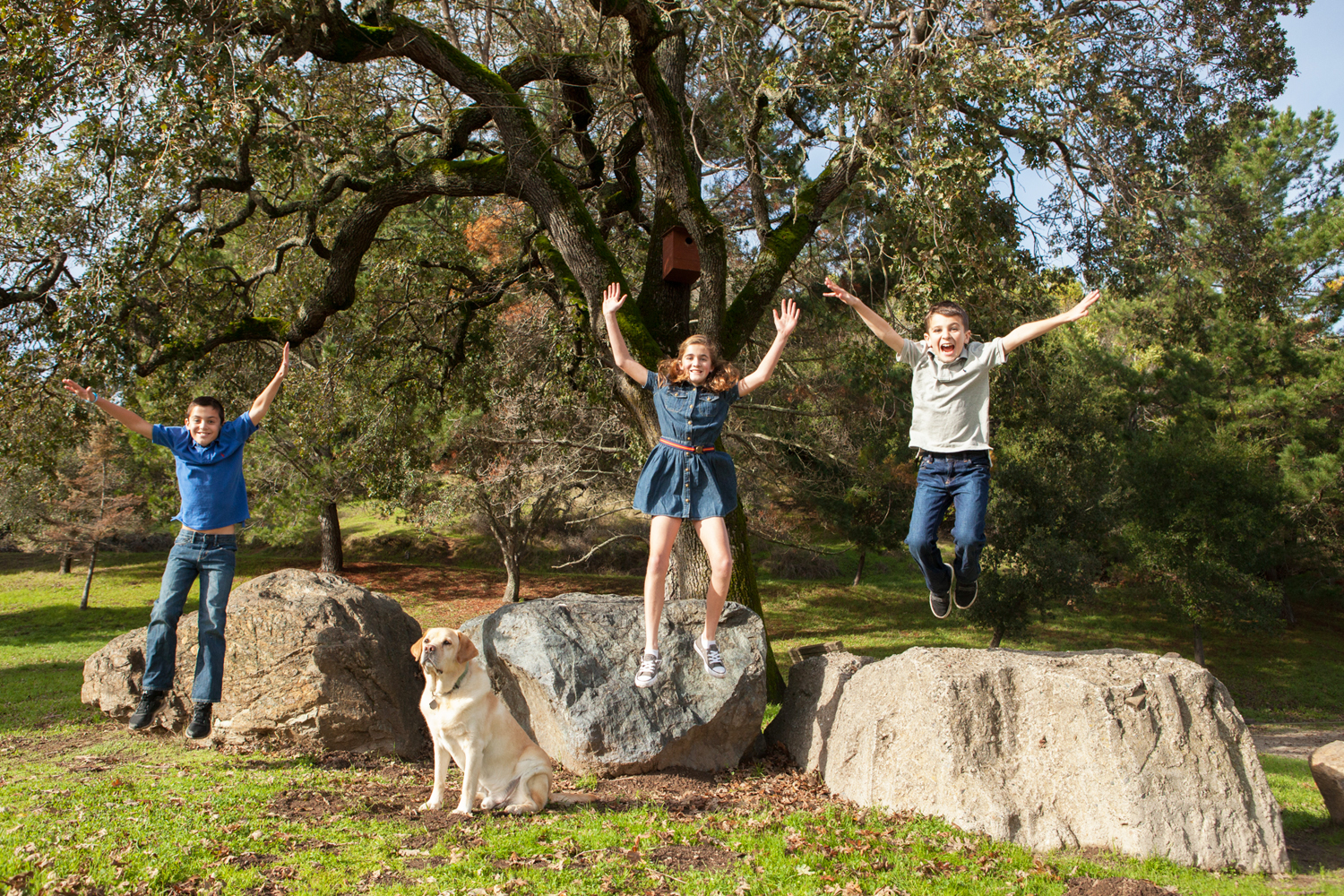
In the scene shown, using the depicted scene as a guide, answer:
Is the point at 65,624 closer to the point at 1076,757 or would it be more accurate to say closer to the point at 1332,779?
the point at 1076,757

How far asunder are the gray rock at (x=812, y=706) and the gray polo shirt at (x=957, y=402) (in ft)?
7.14

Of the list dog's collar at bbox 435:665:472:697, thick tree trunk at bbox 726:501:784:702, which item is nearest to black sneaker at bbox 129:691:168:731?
dog's collar at bbox 435:665:472:697

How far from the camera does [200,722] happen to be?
21.3 feet

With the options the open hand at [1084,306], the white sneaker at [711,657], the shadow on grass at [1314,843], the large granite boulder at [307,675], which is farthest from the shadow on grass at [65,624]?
the shadow on grass at [1314,843]

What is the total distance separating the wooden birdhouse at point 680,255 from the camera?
33.0ft

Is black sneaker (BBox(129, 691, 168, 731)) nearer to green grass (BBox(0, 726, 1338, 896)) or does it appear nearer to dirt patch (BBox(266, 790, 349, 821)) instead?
green grass (BBox(0, 726, 1338, 896))

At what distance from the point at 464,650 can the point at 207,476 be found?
2624 millimetres

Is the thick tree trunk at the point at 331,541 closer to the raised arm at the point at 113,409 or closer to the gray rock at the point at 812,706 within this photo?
the raised arm at the point at 113,409

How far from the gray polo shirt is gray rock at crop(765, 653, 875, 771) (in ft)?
7.14

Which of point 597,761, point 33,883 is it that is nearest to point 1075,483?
point 597,761

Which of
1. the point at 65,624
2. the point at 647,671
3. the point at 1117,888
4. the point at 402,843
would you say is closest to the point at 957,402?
the point at 647,671

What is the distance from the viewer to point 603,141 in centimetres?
1226

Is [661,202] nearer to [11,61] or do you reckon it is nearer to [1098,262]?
[1098,262]

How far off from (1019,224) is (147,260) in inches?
396
